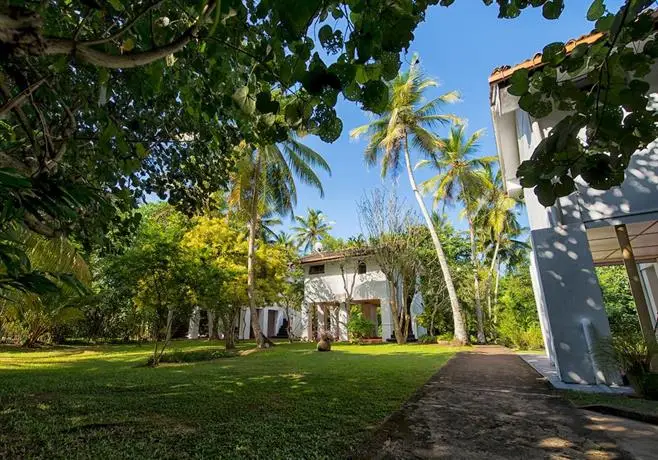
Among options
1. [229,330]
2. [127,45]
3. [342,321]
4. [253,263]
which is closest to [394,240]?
[253,263]

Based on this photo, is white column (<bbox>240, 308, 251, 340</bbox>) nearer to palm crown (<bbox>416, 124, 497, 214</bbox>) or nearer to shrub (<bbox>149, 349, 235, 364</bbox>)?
shrub (<bbox>149, 349, 235, 364</bbox>)

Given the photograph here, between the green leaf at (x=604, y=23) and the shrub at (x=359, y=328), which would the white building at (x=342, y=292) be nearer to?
the shrub at (x=359, y=328)

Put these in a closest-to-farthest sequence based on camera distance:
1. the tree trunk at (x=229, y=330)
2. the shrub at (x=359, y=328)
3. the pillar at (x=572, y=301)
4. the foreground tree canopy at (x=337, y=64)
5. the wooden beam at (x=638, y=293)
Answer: the foreground tree canopy at (x=337, y=64)
the wooden beam at (x=638, y=293)
the pillar at (x=572, y=301)
the tree trunk at (x=229, y=330)
the shrub at (x=359, y=328)

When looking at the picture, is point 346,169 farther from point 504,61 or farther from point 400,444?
point 400,444

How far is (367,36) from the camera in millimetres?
1256

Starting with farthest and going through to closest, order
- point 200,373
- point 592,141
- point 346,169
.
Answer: point 346,169, point 200,373, point 592,141

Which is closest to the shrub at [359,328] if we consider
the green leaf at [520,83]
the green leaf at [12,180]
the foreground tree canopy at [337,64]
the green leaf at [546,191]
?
the foreground tree canopy at [337,64]

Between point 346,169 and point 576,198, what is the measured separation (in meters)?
14.1

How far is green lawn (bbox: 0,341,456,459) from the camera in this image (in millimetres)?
2795

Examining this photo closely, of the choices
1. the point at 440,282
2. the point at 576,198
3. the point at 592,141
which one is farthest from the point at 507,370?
the point at 440,282

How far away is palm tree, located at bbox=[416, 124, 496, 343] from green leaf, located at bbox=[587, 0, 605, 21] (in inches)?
699

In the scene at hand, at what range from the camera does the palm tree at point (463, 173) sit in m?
19.2

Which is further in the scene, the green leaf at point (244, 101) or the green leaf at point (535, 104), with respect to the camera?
the green leaf at point (244, 101)

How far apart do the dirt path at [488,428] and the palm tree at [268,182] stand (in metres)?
11.8
